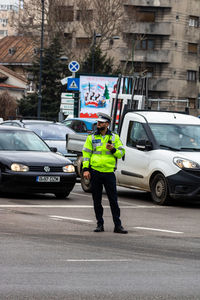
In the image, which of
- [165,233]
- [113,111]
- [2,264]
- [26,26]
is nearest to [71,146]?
[113,111]

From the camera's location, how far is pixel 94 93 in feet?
156

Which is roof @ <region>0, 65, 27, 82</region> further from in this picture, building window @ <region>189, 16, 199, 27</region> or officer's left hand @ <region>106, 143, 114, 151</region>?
officer's left hand @ <region>106, 143, 114, 151</region>

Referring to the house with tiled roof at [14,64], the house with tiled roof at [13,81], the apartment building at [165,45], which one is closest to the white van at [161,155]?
the apartment building at [165,45]

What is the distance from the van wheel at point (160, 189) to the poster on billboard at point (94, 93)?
2876cm

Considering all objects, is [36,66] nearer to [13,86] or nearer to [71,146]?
[13,86]

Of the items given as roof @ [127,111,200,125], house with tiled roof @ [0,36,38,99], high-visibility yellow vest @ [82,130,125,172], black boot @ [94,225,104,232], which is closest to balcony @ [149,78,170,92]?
house with tiled roof @ [0,36,38,99]

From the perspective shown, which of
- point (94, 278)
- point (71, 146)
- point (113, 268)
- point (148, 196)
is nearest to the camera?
point (94, 278)

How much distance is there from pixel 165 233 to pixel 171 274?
165 inches

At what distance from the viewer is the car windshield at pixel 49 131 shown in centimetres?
2605

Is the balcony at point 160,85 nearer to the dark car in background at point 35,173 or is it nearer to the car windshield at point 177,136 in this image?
the car windshield at point 177,136

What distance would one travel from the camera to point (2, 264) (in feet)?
29.4

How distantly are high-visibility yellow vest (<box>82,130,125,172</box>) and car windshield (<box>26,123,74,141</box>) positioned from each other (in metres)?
13.1

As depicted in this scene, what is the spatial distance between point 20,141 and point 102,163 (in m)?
7.03

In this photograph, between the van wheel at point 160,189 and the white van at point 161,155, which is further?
the van wheel at point 160,189
